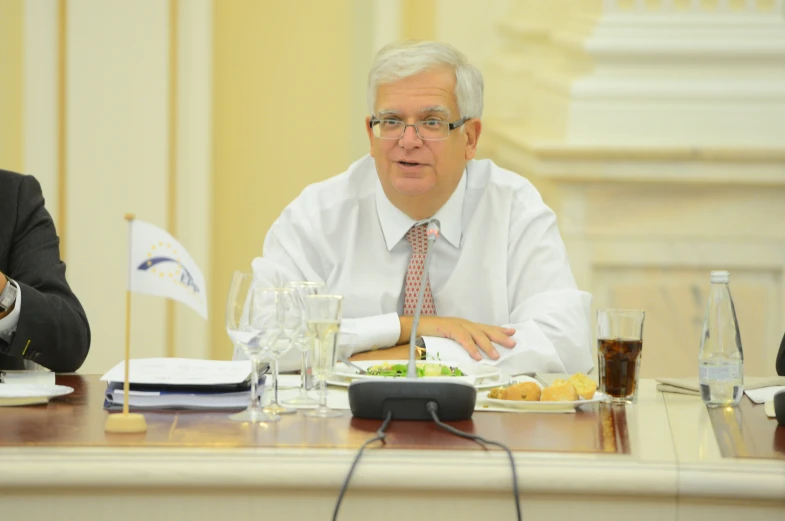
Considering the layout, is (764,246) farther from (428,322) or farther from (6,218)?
(6,218)

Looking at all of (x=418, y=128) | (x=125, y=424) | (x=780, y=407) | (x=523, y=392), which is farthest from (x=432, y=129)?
(x=125, y=424)

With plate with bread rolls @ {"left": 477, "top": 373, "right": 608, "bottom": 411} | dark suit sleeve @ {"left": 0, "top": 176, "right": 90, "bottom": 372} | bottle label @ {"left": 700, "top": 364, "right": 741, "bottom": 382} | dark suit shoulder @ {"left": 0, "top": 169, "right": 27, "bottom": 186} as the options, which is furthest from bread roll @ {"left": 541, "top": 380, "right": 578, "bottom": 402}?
dark suit shoulder @ {"left": 0, "top": 169, "right": 27, "bottom": 186}

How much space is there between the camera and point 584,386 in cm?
205

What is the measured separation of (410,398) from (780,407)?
0.55m

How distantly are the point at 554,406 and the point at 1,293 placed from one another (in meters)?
1.11

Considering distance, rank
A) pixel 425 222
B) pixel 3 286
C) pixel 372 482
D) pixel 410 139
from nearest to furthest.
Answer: pixel 372 482, pixel 3 286, pixel 410 139, pixel 425 222

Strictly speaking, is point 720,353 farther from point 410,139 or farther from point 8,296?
point 8,296

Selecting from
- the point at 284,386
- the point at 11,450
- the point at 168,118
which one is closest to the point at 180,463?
the point at 11,450

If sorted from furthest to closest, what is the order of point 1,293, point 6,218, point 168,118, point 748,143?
point 168,118 < point 748,143 < point 6,218 < point 1,293

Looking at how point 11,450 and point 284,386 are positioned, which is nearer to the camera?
point 11,450

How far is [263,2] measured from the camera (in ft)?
16.4

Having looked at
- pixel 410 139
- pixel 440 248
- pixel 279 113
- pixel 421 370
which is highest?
pixel 279 113

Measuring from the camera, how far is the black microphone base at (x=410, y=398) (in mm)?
1826

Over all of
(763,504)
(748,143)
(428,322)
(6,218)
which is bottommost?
(763,504)
